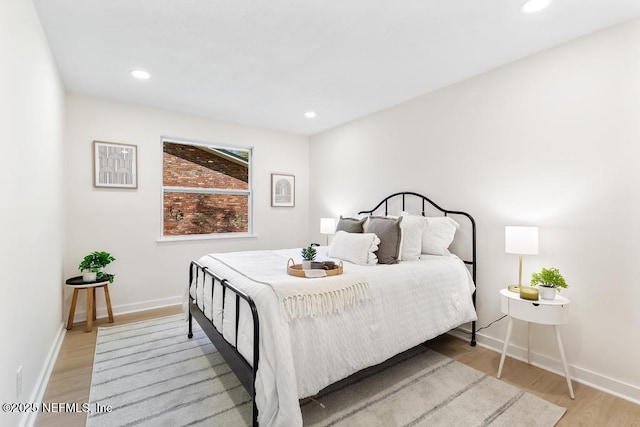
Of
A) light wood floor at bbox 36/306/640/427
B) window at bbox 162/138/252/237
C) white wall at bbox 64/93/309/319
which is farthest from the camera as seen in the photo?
window at bbox 162/138/252/237

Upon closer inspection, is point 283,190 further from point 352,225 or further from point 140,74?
point 140,74

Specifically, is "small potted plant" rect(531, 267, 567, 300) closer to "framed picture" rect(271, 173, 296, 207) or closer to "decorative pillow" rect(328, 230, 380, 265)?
"decorative pillow" rect(328, 230, 380, 265)

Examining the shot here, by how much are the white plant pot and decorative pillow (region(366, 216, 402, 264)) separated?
3.50 ft

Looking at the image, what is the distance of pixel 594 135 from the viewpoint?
2.26 metres

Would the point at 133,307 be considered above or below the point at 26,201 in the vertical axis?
below

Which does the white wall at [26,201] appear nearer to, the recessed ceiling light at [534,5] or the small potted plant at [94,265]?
the small potted plant at [94,265]

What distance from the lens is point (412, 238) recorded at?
9.49 feet

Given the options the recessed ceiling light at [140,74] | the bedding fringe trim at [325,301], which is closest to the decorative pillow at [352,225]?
the bedding fringe trim at [325,301]

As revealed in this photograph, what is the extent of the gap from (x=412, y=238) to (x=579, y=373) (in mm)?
1568

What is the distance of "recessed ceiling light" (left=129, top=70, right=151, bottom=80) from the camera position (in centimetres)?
292

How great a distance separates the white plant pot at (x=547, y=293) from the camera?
220 cm

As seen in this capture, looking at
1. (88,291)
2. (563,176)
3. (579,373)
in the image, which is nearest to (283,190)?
(88,291)

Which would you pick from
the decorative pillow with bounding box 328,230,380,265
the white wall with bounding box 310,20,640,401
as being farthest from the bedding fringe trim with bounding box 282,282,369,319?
the white wall with bounding box 310,20,640,401

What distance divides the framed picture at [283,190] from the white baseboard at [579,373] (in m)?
3.40
